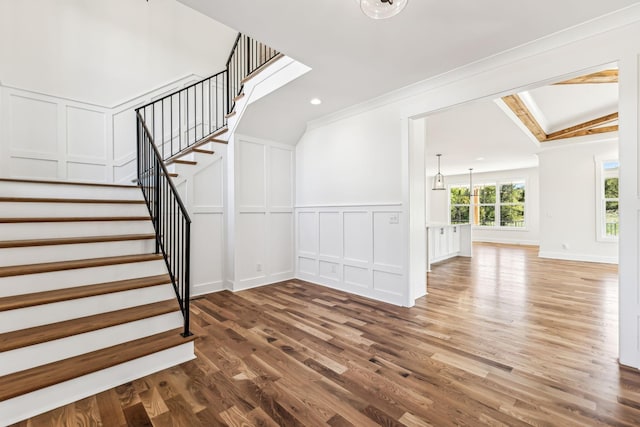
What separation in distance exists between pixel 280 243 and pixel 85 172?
308cm

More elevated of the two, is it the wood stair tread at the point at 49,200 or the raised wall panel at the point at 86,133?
the raised wall panel at the point at 86,133

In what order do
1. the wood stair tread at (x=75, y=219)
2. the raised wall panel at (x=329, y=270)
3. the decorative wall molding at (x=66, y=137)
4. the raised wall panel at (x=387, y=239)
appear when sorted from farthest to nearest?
the raised wall panel at (x=329, y=270), the decorative wall molding at (x=66, y=137), the raised wall panel at (x=387, y=239), the wood stair tread at (x=75, y=219)

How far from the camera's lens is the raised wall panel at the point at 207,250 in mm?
3935

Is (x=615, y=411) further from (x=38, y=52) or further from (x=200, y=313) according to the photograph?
(x=38, y=52)

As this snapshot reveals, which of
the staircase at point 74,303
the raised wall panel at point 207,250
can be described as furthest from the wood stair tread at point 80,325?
the raised wall panel at point 207,250

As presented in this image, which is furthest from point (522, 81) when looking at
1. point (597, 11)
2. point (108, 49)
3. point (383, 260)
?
point (108, 49)

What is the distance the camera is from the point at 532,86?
2537 millimetres

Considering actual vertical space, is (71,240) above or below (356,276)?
above

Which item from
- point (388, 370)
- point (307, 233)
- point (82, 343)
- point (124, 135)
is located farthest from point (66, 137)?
point (388, 370)

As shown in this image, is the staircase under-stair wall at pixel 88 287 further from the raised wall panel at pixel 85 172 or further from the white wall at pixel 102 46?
the white wall at pixel 102 46

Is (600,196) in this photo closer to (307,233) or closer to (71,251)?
(307,233)

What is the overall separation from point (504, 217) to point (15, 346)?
1189cm

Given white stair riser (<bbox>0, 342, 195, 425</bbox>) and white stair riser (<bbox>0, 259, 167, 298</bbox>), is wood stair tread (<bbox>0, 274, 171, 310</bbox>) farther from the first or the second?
white stair riser (<bbox>0, 342, 195, 425</bbox>)

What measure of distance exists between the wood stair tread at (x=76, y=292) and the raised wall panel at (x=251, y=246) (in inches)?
64.5
